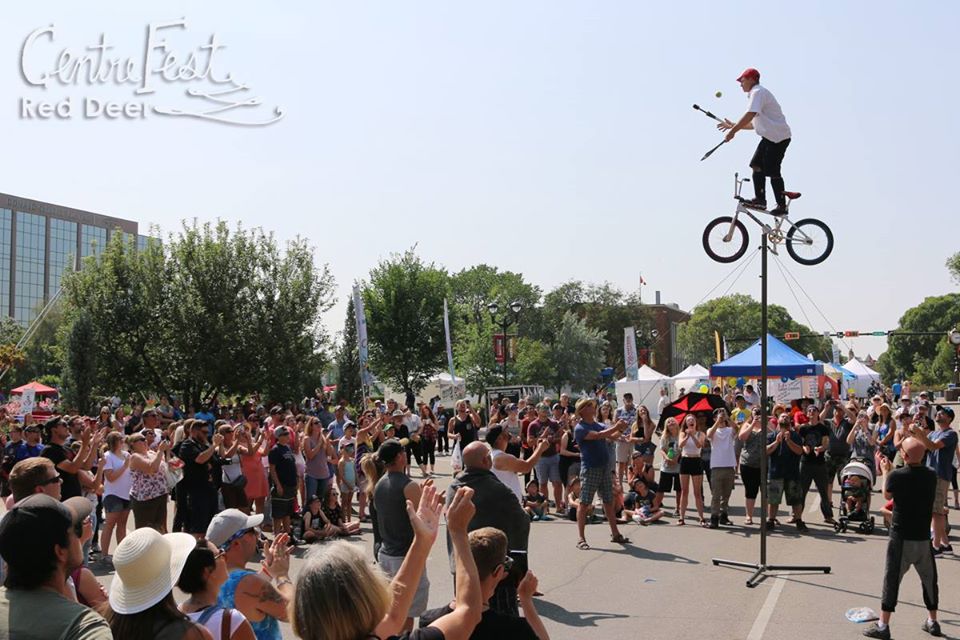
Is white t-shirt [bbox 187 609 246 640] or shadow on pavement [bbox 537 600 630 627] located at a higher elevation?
white t-shirt [bbox 187 609 246 640]

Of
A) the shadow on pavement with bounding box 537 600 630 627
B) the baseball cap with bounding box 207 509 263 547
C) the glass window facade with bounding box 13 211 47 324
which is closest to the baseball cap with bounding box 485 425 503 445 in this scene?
the shadow on pavement with bounding box 537 600 630 627

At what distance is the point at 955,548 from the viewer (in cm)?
1120

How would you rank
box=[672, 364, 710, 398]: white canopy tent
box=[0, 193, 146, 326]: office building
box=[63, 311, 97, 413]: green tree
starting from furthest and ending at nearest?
box=[0, 193, 146, 326]: office building → box=[672, 364, 710, 398]: white canopy tent → box=[63, 311, 97, 413]: green tree

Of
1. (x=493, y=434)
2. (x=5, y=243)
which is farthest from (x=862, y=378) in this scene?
(x=5, y=243)

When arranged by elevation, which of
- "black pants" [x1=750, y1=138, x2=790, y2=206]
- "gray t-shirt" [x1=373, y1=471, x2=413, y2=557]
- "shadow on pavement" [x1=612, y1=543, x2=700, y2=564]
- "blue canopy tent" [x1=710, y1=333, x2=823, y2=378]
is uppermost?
"black pants" [x1=750, y1=138, x2=790, y2=206]

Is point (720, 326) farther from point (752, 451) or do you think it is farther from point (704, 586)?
point (704, 586)

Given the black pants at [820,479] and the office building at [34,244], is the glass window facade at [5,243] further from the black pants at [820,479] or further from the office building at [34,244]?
the black pants at [820,479]

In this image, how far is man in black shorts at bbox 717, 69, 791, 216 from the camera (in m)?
9.86

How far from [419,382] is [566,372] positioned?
610 inches

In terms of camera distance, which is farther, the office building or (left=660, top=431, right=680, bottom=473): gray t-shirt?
the office building

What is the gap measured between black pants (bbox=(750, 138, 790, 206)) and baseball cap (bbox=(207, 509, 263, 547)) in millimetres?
7893

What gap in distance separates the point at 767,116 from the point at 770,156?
1.61 feet

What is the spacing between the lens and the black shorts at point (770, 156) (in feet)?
33.3

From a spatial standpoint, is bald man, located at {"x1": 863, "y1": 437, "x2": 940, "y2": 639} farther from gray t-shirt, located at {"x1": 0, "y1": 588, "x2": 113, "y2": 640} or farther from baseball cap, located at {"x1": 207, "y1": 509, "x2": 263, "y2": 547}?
gray t-shirt, located at {"x1": 0, "y1": 588, "x2": 113, "y2": 640}
